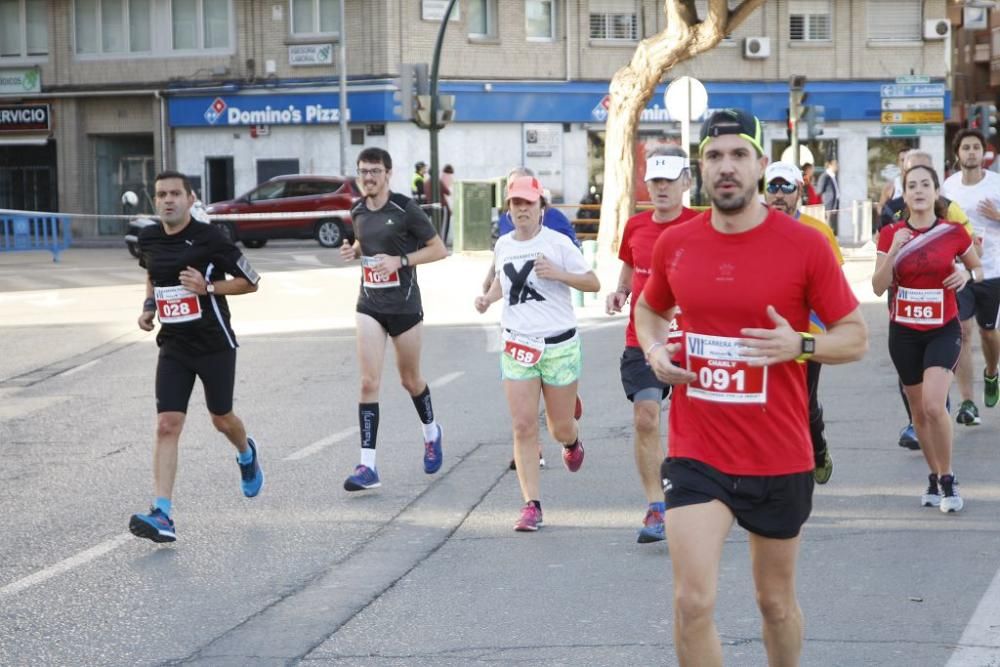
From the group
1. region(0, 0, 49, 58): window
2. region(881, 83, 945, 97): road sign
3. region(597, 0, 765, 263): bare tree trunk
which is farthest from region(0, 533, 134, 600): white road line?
region(0, 0, 49, 58): window

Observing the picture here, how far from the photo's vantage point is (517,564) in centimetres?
752

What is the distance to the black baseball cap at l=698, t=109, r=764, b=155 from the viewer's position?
15.9 ft

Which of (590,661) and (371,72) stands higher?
(371,72)

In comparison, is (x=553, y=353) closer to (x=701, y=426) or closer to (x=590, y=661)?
(x=590, y=661)

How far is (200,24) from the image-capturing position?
153 ft

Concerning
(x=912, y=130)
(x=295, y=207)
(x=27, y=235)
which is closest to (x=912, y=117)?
(x=912, y=130)

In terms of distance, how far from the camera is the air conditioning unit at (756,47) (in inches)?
1874

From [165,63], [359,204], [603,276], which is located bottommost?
[603,276]

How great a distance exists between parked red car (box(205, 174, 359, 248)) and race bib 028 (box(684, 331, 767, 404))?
108 ft

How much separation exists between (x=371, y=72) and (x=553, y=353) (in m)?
36.9

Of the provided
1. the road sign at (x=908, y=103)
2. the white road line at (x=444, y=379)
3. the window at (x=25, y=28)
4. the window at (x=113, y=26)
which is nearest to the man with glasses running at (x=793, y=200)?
the white road line at (x=444, y=379)

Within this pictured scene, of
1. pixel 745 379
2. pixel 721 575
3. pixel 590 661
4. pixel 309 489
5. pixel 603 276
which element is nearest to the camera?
pixel 745 379

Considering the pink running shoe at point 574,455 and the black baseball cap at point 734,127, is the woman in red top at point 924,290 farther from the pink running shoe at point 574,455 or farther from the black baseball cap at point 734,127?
the black baseball cap at point 734,127

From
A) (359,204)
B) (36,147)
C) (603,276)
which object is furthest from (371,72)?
(359,204)
